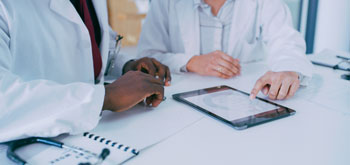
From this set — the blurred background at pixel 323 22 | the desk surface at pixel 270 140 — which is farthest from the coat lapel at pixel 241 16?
the blurred background at pixel 323 22

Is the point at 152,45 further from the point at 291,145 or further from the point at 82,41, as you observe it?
the point at 291,145

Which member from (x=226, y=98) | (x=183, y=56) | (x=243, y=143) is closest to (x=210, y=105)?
(x=226, y=98)

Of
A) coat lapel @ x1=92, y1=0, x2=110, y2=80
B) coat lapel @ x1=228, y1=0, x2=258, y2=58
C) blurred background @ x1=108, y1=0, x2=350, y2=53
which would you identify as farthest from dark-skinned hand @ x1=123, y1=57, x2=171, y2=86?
blurred background @ x1=108, y1=0, x2=350, y2=53

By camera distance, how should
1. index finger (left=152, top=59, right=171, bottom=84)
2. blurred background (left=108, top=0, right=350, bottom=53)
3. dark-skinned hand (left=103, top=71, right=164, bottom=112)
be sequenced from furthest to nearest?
1. blurred background (left=108, top=0, right=350, bottom=53)
2. index finger (left=152, top=59, right=171, bottom=84)
3. dark-skinned hand (left=103, top=71, right=164, bottom=112)

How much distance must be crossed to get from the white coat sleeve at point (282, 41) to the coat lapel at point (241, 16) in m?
0.06

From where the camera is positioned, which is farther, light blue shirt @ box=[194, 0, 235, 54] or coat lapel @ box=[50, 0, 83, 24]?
light blue shirt @ box=[194, 0, 235, 54]

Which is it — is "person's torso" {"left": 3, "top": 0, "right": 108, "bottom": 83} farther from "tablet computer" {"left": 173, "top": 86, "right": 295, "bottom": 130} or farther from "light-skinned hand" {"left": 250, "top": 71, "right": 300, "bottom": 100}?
"light-skinned hand" {"left": 250, "top": 71, "right": 300, "bottom": 100}

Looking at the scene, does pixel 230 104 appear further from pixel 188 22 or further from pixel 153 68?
Result: pixel 188 22

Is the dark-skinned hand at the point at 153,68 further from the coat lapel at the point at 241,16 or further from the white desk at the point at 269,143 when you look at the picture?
the coat lapel at the point at 241,16

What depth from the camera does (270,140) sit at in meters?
0.63

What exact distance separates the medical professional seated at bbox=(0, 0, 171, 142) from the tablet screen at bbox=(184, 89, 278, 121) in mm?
122

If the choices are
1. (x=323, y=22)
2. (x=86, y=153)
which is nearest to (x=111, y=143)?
(x=86, y=153)

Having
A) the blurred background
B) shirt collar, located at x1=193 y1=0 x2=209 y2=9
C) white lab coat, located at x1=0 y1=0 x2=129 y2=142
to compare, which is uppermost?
shirt collar, located at x1=193 y1=0 x2=209 y2=9

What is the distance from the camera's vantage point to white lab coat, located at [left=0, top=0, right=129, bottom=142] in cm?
59
